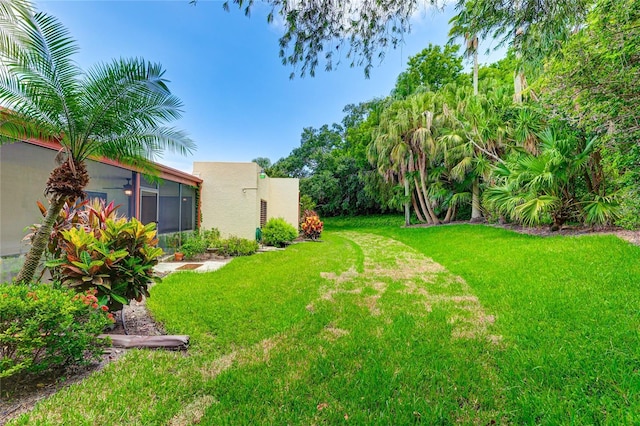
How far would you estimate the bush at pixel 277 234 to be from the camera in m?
11.5

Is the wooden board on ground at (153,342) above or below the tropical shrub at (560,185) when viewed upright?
below

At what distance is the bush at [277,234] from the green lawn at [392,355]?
5949 millimetres

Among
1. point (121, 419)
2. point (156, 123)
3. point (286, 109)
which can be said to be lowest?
point (121, 419)

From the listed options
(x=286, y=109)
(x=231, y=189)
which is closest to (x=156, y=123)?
(x=231, y=189)

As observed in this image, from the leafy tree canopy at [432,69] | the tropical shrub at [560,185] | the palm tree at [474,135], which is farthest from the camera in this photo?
the leafy tree canopy at [432,69]

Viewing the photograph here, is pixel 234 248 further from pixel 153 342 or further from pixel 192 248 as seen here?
pixel 153 342

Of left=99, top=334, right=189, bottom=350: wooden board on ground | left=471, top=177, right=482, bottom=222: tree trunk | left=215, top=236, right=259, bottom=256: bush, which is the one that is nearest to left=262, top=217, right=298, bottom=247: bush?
left=215, top=236, right=259, bottom=256: bush

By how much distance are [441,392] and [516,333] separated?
1.62 m

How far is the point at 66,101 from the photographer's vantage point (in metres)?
3.39

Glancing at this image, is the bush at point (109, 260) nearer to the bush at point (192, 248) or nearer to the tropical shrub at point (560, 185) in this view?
the bush at point (192, 248)

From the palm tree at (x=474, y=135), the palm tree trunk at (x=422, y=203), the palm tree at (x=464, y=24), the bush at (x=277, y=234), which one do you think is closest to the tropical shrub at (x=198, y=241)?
the bush at (x=277, y=234)

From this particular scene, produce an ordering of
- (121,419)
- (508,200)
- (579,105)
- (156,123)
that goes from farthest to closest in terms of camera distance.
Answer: (508,200) < (579,105) < (156,123) < (121,419)

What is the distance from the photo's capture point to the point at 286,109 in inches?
613

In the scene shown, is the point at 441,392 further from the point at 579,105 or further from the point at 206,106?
the point at 206,106
